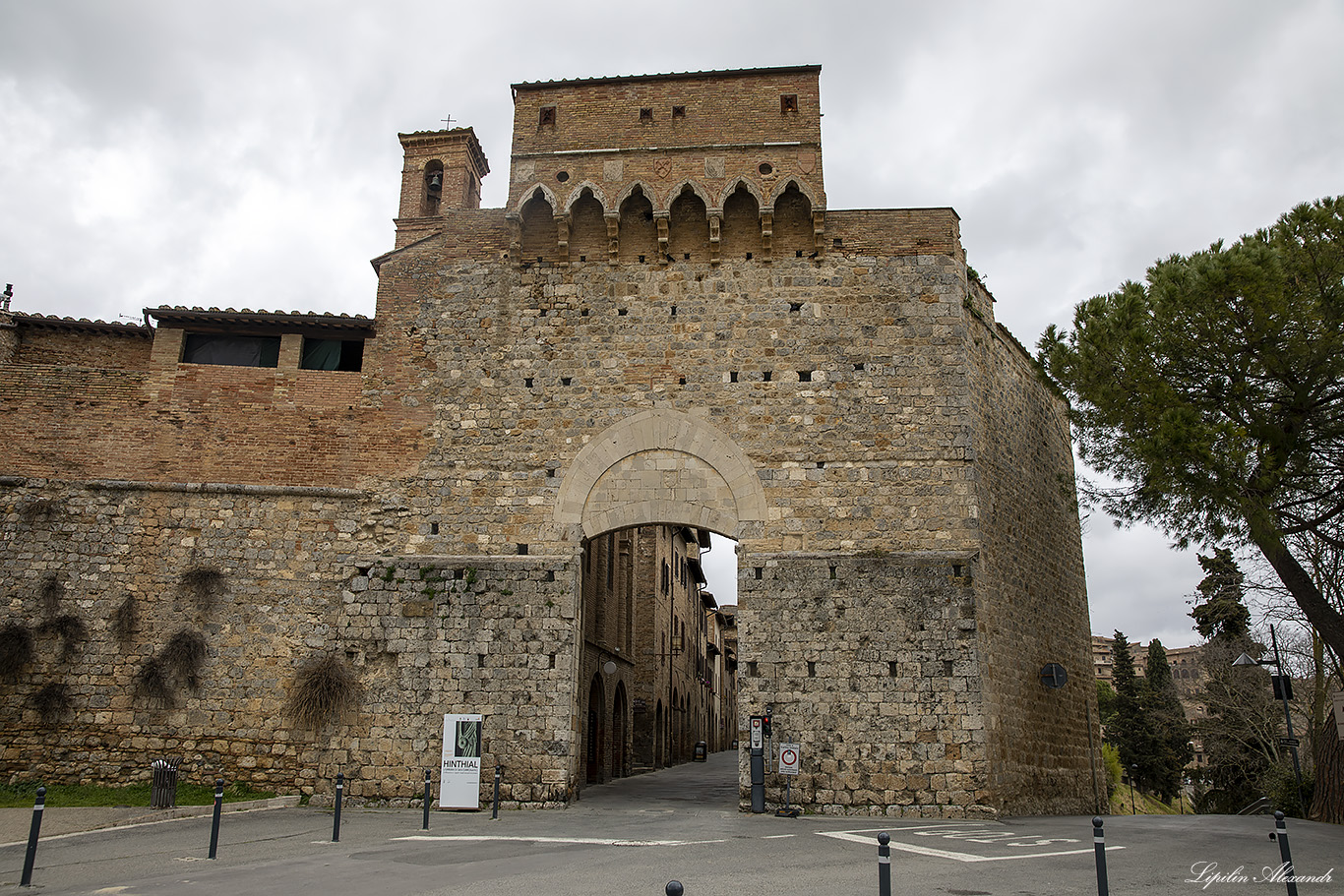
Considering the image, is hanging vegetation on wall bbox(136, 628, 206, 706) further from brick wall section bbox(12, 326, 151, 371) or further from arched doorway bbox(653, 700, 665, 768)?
arched doorway bbox(653, 700, 665, 768)

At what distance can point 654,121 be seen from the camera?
53.2ft

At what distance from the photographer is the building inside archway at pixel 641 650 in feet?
70.3

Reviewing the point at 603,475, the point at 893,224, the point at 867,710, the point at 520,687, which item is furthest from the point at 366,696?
the point at 893,224

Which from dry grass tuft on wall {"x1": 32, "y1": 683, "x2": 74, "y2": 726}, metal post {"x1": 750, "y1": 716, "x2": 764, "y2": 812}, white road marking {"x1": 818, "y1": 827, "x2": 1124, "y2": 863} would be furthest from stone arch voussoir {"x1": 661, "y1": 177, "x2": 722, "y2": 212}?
dry grass tuft on wall {"x1": 32, "y1": 683, "x2": 74, "y2": 726}

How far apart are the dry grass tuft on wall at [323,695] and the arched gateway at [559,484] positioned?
0.05 meters

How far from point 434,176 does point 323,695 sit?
10.9 meters

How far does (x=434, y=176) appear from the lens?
19.0m

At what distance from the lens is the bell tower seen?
18.4 meters

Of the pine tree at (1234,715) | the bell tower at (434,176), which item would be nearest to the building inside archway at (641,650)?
the bell tower at (434,176)

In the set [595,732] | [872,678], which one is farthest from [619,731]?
[872,678]

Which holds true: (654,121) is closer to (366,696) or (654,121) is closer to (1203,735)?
(366,696)

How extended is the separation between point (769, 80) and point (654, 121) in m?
2.22

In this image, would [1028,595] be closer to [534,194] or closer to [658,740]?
[534,194]

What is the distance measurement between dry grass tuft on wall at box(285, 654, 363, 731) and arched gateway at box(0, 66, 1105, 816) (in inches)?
1.8
